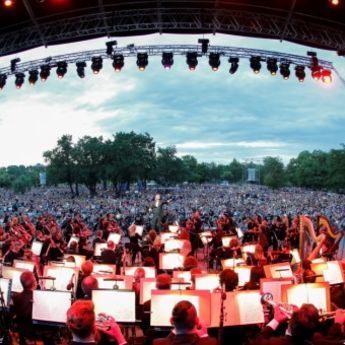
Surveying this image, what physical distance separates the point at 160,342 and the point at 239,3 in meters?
13.0

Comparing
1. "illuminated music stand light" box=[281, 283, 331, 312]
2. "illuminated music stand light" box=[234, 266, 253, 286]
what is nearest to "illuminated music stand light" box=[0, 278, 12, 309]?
"illuminated music stand light" box=[281, 283, 331, 312]

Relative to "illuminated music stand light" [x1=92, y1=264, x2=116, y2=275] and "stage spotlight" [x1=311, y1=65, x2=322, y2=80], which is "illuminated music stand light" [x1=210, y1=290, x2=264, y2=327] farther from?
"stage spotlight" [x1=311, y1=65, x2=322, y2=80]

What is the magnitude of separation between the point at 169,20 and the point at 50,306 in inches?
467

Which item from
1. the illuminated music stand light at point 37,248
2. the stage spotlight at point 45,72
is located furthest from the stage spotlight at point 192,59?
the illuminated music stand light at point 37,248

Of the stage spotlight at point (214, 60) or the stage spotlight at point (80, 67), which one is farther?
the stage spotlight at point (80, 67)

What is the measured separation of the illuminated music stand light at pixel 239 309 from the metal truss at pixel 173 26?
11.5 m

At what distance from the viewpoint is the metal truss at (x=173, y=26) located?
652 inches

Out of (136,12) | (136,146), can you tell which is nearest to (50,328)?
(136,12)

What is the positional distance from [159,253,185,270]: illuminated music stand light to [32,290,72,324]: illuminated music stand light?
5.17 meters

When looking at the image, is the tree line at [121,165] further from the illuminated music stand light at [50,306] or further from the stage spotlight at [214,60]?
the illuminated music stand light at [50,306]

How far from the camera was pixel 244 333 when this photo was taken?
23.5ft

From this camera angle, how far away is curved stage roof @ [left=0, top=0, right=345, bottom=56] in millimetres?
15953

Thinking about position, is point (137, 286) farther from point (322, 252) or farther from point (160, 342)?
point (322, 252)

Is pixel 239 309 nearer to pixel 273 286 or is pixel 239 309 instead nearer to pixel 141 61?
pixel 273 286
